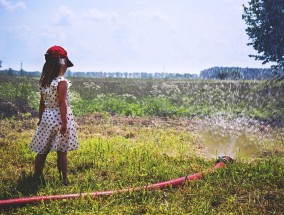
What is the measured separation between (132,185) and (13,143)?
367cm

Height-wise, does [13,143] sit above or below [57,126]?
below

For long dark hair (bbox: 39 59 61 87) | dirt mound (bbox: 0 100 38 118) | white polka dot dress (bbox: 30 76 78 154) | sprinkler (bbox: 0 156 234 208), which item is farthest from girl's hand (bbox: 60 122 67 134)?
dirt mound (bbox: 0 100 38 118)

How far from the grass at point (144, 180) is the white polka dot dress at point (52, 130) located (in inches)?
20.9

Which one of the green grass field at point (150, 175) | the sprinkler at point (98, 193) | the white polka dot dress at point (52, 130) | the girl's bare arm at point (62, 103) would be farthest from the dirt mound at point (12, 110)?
the sprinkler at point (98, 193)

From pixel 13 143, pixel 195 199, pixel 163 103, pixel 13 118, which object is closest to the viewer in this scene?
pixel 195 199

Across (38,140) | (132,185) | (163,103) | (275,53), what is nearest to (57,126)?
(38,140)

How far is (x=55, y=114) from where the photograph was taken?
4.30 m

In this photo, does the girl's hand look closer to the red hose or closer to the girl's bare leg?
the girl's bare leg

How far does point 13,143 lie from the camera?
22.1ft

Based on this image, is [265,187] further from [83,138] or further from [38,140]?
[83,138]

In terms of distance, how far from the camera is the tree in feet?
61.6

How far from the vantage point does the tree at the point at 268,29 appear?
61.6ft

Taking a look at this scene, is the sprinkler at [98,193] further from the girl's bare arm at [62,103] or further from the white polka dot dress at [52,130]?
the girl's bare arm at [62,103]

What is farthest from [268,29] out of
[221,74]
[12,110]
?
[221,74]
